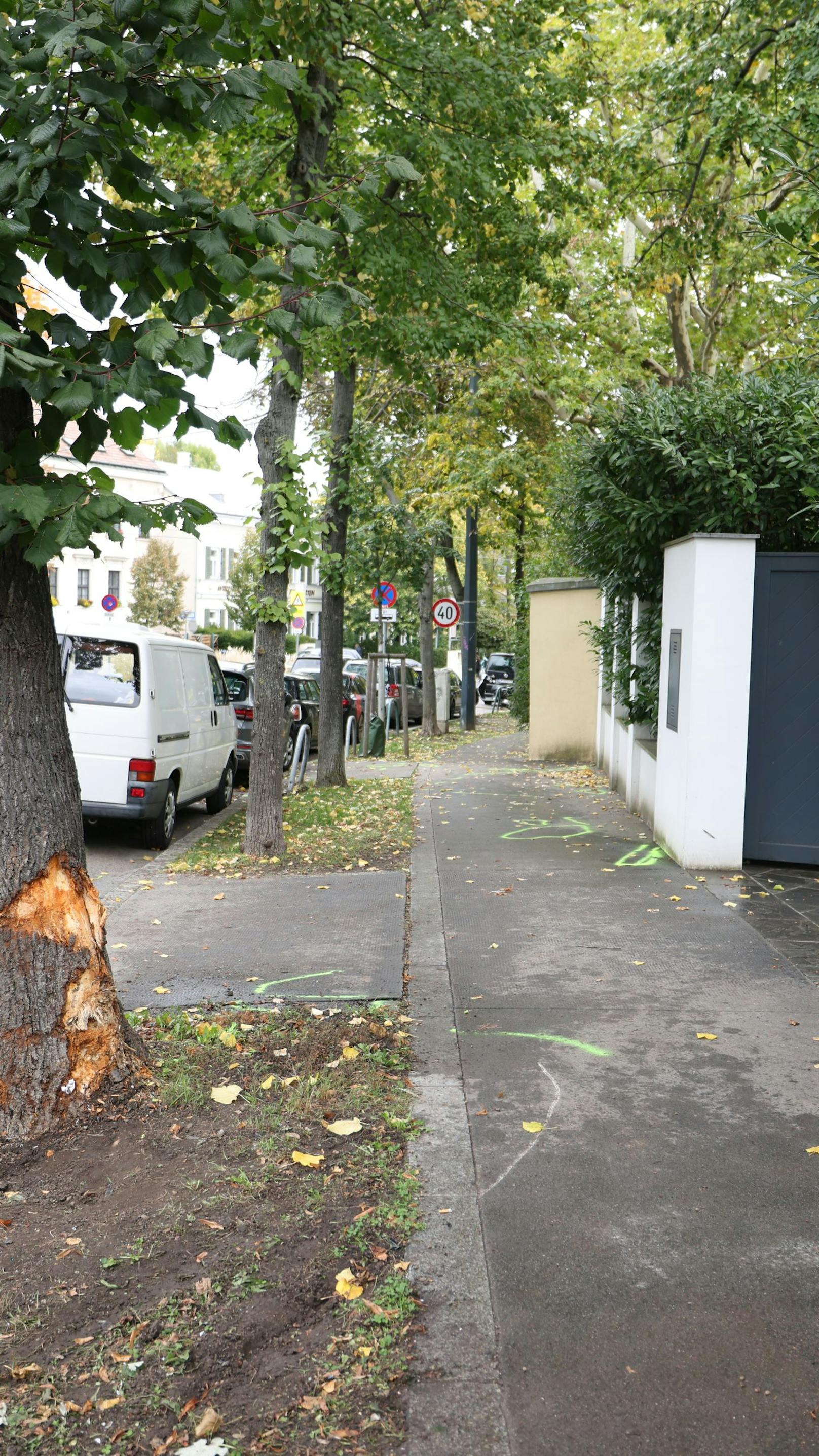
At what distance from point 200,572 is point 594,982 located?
7387 cm

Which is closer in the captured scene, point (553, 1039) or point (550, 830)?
point (553, 1039)

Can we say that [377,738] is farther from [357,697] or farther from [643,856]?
[643,856]

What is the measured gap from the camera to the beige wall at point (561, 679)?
58.7 ft

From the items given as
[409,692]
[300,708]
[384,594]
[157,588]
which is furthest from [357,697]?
[157,588]

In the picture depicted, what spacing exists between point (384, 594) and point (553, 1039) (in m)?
17.7

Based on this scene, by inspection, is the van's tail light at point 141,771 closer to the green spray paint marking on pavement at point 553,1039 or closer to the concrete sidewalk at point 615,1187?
the concrete sidewalk at point 615,1187

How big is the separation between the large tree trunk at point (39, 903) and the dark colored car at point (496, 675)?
41.6 metres

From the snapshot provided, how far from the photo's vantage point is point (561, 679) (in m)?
18.3

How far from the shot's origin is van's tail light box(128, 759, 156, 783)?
1035 centimetres

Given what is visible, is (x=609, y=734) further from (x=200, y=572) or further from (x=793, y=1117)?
(x=200, y=572)

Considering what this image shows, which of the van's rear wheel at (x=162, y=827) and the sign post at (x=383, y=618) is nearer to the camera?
the van's rear wheel at (x=162, y=827)

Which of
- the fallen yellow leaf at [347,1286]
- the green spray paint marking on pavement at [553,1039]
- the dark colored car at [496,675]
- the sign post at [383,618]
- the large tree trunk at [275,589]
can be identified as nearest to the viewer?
the fallen yellow leaf at [347,1286]

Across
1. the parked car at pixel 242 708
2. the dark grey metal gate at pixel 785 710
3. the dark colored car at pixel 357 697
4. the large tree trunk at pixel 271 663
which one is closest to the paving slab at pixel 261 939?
the large tree trunk at pixel 271 663

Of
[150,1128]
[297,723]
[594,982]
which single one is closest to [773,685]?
[594,982]
